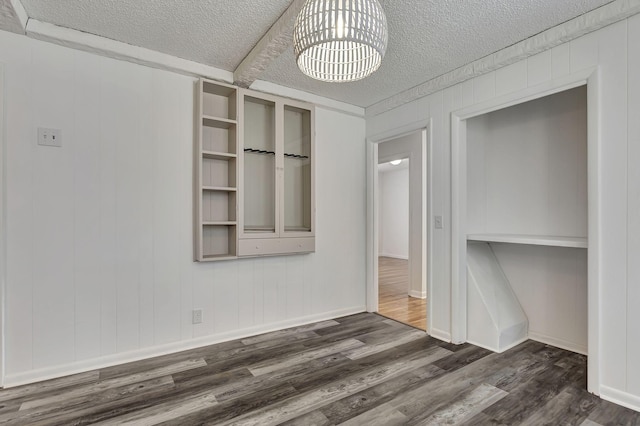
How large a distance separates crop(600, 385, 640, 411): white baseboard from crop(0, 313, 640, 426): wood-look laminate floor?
2.3 inches

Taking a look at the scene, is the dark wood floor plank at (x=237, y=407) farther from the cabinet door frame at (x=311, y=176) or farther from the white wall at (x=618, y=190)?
the white wall at (x=618, y=190)

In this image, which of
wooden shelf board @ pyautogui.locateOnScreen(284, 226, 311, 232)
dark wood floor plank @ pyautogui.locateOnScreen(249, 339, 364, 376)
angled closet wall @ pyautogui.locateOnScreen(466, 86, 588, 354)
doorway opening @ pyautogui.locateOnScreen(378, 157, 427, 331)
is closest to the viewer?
dark wood floor plank @ pyautogui.locateOnScreen(249, 339, 364, 376)

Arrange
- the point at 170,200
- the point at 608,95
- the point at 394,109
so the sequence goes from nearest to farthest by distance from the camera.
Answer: the point at 608,95
the point at 170,200
the point at 394,109

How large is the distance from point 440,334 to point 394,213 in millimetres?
6814

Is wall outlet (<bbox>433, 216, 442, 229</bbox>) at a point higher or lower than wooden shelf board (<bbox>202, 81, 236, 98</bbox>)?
lower

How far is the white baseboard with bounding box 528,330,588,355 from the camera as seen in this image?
2.73m

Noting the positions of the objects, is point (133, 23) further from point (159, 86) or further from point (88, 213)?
point (88, 213)

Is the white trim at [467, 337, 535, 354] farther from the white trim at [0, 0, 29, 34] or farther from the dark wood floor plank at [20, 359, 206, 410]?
the white trim at [0, 0, 29, 34]

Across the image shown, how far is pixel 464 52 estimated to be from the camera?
264cm

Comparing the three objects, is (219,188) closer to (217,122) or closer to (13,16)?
(217,122)

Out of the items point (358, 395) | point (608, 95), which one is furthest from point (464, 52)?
point (358, 395)

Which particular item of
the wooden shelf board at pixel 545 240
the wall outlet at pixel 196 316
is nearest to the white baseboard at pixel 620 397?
the wooden shelf board at pixel 545 240

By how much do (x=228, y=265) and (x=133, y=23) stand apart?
6.58 feet

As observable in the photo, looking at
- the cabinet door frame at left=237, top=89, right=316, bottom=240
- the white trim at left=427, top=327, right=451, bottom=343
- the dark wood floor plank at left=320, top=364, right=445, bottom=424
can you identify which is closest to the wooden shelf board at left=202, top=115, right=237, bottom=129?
the cabinet door frame at left=237, top=89, right=316, bottom=240
